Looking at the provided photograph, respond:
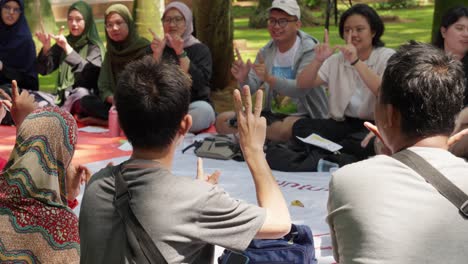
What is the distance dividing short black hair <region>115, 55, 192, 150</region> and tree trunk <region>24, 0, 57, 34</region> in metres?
9.69

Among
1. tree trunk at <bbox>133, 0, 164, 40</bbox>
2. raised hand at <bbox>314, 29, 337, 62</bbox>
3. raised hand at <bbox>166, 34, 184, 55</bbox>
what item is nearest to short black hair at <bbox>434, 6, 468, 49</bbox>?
raised hand at <bbox>314, 29, 337, 62</bbox>

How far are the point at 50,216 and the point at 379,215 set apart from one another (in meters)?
1.52

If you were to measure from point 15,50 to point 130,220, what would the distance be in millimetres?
5825

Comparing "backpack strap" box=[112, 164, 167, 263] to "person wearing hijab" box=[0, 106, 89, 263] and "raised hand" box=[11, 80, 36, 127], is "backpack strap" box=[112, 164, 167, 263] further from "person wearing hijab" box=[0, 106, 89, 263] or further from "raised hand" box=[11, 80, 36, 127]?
"raised hand" box=[11, 80, 36, 127]

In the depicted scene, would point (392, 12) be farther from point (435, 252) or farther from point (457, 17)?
point (435, 252)

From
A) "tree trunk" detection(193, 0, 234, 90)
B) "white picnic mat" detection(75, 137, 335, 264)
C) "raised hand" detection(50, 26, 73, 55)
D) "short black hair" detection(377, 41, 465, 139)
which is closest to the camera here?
"short black hair" detection(377, 41, 465, 139)

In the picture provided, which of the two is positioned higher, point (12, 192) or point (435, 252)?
point (435, 252)

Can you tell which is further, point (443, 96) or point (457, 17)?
point (457, 17)

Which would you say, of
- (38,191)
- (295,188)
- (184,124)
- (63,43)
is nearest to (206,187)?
(184,124)

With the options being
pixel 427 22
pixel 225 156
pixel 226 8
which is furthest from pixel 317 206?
pixel 427 22

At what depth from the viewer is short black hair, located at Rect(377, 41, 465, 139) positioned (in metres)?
1.88

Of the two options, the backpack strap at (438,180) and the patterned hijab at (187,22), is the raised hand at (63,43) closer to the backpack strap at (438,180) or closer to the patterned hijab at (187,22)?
the patterned hijab at (187,22)

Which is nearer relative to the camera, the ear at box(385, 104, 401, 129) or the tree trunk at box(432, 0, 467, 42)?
the ear at box(385, 104, 401, 129)

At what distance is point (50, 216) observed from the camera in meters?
2.88
